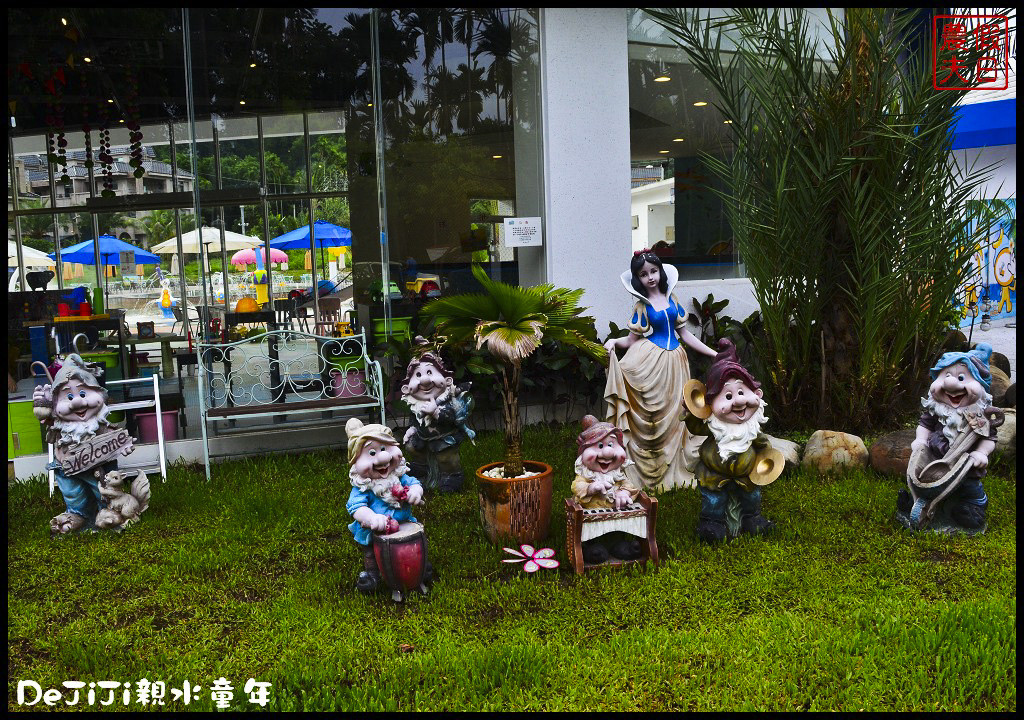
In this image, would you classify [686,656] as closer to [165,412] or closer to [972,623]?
[972,623]

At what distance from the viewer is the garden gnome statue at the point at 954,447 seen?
460 cm

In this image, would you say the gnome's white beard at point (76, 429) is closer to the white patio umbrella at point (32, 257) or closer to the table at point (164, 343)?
the table at point (164, 343)

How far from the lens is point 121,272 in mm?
9664

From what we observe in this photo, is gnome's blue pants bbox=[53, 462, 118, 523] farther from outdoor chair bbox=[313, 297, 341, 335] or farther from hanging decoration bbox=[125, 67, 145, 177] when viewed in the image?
hanging decoration bbox=[125, 67, 145, 177]

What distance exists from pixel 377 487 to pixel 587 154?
446 centimetres

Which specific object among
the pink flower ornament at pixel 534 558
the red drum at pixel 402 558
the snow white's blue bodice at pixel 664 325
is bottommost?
the pink flower ornament at pixel 534 558

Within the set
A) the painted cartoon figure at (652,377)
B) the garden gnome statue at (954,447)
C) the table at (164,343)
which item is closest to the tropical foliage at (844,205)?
the painted cartoon figure at (652,377)

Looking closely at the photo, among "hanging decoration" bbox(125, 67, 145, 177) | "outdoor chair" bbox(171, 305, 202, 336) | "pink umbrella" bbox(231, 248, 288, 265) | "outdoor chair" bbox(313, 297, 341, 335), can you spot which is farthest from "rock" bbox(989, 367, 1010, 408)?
"hanging decoration" bbox(125, 67, 145, 177)

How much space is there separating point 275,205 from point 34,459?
344 cm

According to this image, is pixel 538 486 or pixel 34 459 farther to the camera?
pixel 34 459

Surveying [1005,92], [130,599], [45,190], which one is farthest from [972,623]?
[1005,92]

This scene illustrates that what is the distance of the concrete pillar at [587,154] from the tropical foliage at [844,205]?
0.80 meters

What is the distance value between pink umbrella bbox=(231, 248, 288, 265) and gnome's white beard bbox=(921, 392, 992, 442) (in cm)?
638

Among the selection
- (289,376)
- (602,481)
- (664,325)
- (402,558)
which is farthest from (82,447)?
(664,325)
